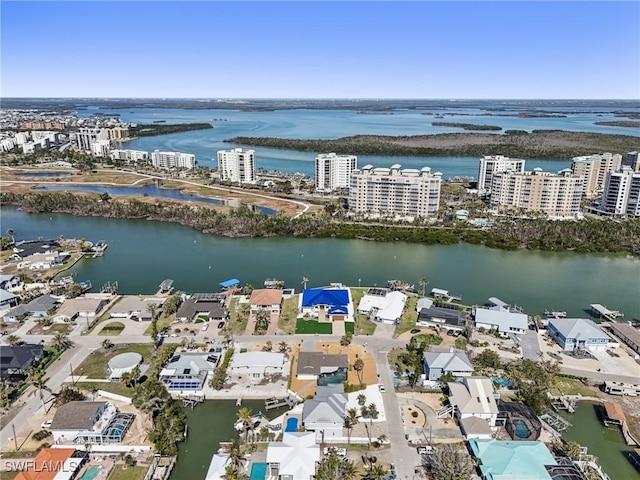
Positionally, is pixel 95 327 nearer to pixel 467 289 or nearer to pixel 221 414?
pixel 221 414

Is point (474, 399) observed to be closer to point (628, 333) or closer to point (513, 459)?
point (513, 459)

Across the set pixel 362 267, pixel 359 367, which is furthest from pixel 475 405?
pixel 362 267

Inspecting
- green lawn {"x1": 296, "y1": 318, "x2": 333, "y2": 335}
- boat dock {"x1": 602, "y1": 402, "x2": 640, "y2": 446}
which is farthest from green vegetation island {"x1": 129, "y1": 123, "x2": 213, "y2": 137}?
boat dock {"x1": 602, "y1": 402, "x2": 640, "y2": 446}

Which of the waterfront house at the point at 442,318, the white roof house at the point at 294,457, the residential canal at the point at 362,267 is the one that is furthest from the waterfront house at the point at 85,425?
the waterfront house at the point at 442,318

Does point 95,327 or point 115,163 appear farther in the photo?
point 115,163

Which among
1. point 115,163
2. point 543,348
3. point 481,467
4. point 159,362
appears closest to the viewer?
point 481,467

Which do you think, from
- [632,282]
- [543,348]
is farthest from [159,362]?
[632,282]

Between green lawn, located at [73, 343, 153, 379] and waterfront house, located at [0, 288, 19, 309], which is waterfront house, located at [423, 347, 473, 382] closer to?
green lawn, located at [73, 343, 153, 379]

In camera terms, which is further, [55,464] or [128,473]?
[128,473]
